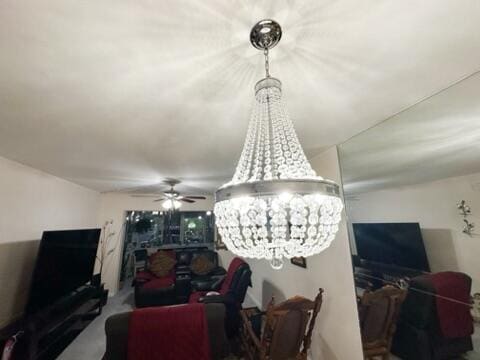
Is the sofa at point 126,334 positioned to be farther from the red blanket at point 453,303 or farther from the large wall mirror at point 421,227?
the red blanket at point 453,303

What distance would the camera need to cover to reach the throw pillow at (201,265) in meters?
4.80

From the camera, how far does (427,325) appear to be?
1.48m

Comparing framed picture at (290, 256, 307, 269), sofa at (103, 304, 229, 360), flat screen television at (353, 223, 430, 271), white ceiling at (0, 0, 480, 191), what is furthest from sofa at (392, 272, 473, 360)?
sofa at (103, 304, 229, 360)

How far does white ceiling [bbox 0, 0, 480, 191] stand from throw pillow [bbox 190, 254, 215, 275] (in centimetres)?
382

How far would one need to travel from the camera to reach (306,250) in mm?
744

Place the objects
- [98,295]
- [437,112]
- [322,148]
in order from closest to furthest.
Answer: [437,112]
[322,148]
[98,295]

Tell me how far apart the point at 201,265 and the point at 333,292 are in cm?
338

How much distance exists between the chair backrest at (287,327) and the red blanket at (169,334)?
58cm

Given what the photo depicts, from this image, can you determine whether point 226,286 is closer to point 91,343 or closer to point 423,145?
point 91,343

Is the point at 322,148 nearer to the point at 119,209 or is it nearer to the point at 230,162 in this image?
the point at 230,162

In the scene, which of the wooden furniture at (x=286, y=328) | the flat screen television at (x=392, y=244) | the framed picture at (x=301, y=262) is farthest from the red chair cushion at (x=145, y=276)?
the flat screen television at (x=392, y=244)

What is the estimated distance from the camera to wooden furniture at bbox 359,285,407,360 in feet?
5.52

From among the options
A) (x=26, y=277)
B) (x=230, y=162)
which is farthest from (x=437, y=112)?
(x=26, y=277)

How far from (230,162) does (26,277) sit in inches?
121
